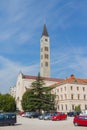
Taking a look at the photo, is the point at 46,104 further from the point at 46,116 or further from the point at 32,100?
the point at 46,116

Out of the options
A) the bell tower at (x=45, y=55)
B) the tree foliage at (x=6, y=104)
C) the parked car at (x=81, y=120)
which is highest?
the bell tower at (x=45, y=55)

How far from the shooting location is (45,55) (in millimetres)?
135250

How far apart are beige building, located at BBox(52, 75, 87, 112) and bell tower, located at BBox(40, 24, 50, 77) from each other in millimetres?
42361

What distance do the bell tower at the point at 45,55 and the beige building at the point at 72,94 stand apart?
42.4 metres

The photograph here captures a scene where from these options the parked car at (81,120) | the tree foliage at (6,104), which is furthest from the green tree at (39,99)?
the parked car at (81,120)

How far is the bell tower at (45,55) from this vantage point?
13125 cm

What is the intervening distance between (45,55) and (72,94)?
5372 centimetres

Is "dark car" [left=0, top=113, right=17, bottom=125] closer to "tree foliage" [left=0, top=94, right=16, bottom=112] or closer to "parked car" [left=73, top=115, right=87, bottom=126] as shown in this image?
"parked car" [left=73, top=115, right=87, bottom=126]

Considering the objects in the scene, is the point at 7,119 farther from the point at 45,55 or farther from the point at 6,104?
the point at 45,55

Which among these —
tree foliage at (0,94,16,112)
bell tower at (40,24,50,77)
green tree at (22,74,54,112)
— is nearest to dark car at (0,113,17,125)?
green tree at (22,74,54,112)

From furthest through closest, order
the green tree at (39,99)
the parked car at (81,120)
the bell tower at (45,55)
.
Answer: the bell tower at (45,55) → the green tree at (39,99) → the parked car at (81,120)

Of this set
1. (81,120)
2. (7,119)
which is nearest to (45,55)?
(7,119)

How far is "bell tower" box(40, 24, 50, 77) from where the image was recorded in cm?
13125

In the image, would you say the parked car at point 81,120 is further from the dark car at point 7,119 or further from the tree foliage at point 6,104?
the tree foliage at point 6,104
